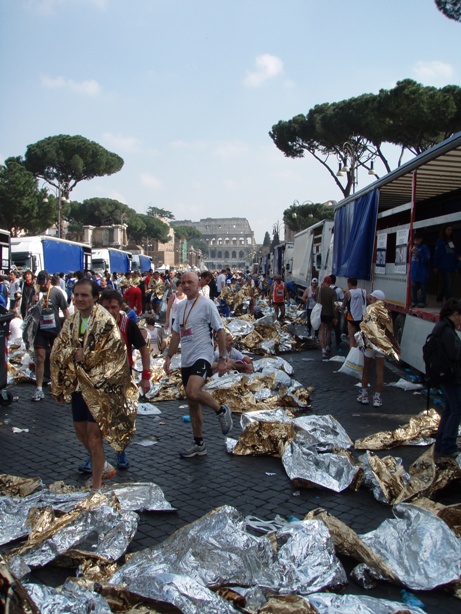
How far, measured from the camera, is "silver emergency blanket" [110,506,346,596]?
3.12m

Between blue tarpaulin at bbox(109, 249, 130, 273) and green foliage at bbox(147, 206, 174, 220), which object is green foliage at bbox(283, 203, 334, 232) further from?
green foliage at bbox(147, 206, 174, 220)

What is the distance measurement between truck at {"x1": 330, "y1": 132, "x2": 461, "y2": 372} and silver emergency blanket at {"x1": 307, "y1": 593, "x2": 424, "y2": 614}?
5.89m

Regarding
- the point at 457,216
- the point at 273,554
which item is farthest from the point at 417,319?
the point at 273,554

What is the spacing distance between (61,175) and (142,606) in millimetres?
55979

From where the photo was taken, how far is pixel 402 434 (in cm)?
608

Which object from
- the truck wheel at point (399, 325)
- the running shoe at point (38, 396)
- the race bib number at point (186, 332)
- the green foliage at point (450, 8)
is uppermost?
the green foliage at point (450, 8)

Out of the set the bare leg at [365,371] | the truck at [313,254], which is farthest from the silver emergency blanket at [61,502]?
the truck at [313,254]

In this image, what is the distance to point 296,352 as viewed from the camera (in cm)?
1300

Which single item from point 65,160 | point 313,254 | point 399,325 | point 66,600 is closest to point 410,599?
point 66,600

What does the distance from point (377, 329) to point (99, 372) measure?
4.29m

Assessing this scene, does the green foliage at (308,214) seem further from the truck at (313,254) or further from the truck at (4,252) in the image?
the truck at (4,252)

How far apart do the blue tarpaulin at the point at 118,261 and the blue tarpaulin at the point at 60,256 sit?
8.27 m

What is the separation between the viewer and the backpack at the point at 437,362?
208 inches

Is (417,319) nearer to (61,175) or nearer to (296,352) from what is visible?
(296,352)
